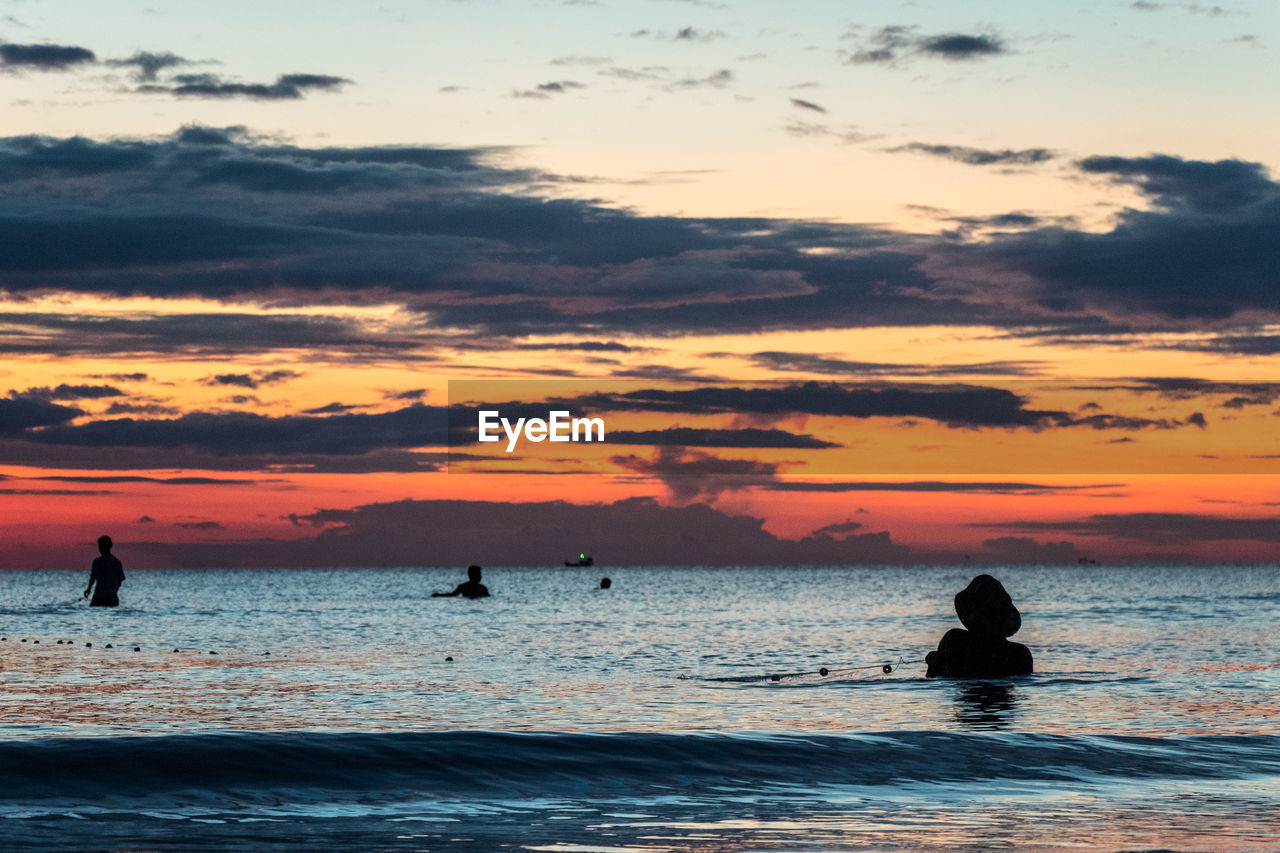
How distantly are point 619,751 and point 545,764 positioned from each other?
1.58 metres

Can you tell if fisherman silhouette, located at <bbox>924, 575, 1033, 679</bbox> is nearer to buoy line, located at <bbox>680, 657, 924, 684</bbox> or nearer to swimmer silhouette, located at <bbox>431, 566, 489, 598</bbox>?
buoy line, located at <bbox>680, 657, 924, 684</bbox>

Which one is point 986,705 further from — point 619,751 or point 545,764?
point 545,764

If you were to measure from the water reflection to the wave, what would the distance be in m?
2.32

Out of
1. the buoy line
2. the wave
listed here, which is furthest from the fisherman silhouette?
the wave

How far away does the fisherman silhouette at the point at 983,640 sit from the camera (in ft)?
119

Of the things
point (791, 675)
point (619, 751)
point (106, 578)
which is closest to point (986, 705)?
point (791, 675)

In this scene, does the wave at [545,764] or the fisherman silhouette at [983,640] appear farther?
the fisherman silhouette at [983,640]

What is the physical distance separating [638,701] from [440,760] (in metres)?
10.2

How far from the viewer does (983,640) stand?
36875 mm

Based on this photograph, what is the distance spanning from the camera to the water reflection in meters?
26.6

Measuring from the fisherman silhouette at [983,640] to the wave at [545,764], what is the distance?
12003mm

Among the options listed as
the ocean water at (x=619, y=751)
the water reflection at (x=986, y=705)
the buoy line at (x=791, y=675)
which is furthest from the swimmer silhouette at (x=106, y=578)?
the water reflection at (x=986, y=705)

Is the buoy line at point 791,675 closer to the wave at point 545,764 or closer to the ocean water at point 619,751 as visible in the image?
the ocean water at point 619,751

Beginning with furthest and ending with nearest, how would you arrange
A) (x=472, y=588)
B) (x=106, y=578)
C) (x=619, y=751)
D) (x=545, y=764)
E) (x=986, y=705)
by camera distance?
1. (x=472, y=588)
2. (x=106, y=578)
3. (x=986, y=705)
4. (x=619, y=751)
5. (x=545, y=764)
